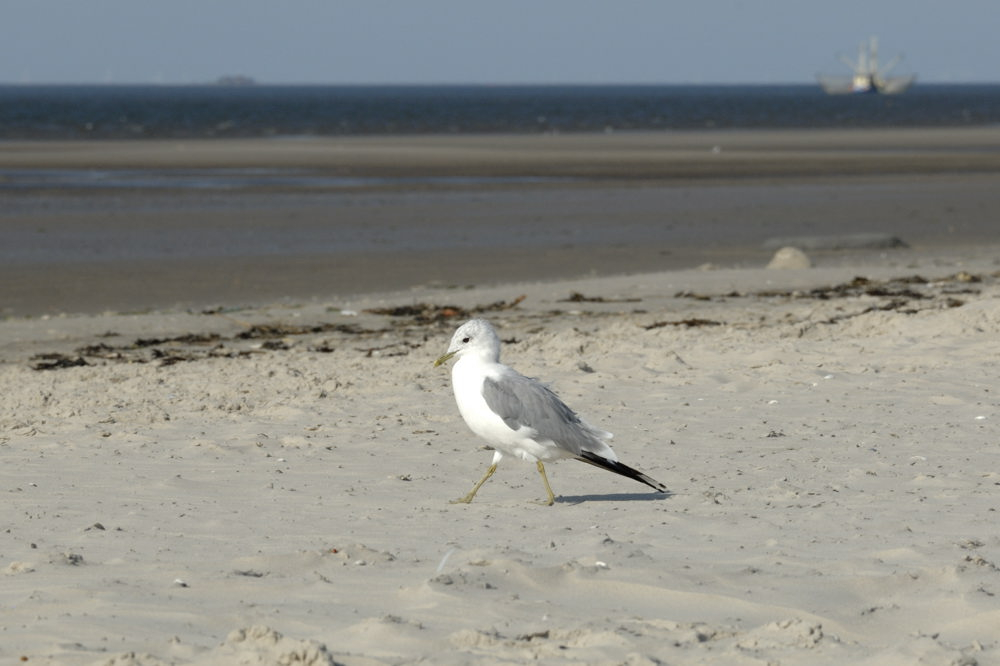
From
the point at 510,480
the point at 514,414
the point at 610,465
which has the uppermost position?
the point at 514,414

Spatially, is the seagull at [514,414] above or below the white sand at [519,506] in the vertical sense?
above

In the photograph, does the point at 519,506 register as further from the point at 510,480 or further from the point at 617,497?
the point at 510,480

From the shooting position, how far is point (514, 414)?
5602 mm

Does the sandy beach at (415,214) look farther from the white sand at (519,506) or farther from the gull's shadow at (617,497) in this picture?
the gull's shadow at (617,497)

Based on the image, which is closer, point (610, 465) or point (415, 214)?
point (610, 465)

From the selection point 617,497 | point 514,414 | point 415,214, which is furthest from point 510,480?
point 415,214

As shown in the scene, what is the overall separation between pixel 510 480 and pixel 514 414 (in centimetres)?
99

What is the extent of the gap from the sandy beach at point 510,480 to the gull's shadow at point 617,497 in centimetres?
3

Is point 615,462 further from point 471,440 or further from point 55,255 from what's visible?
point 55,255

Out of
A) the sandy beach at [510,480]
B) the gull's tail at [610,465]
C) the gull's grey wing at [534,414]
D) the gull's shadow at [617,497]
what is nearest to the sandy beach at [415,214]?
the sandy beach at [510,480]

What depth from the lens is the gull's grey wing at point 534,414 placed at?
560 cm

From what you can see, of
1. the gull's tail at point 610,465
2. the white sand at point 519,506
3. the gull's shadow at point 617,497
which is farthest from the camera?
the gull's shadow at point 617,497

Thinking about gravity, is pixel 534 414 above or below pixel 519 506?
above

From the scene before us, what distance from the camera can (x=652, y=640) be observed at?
391 centimetres
